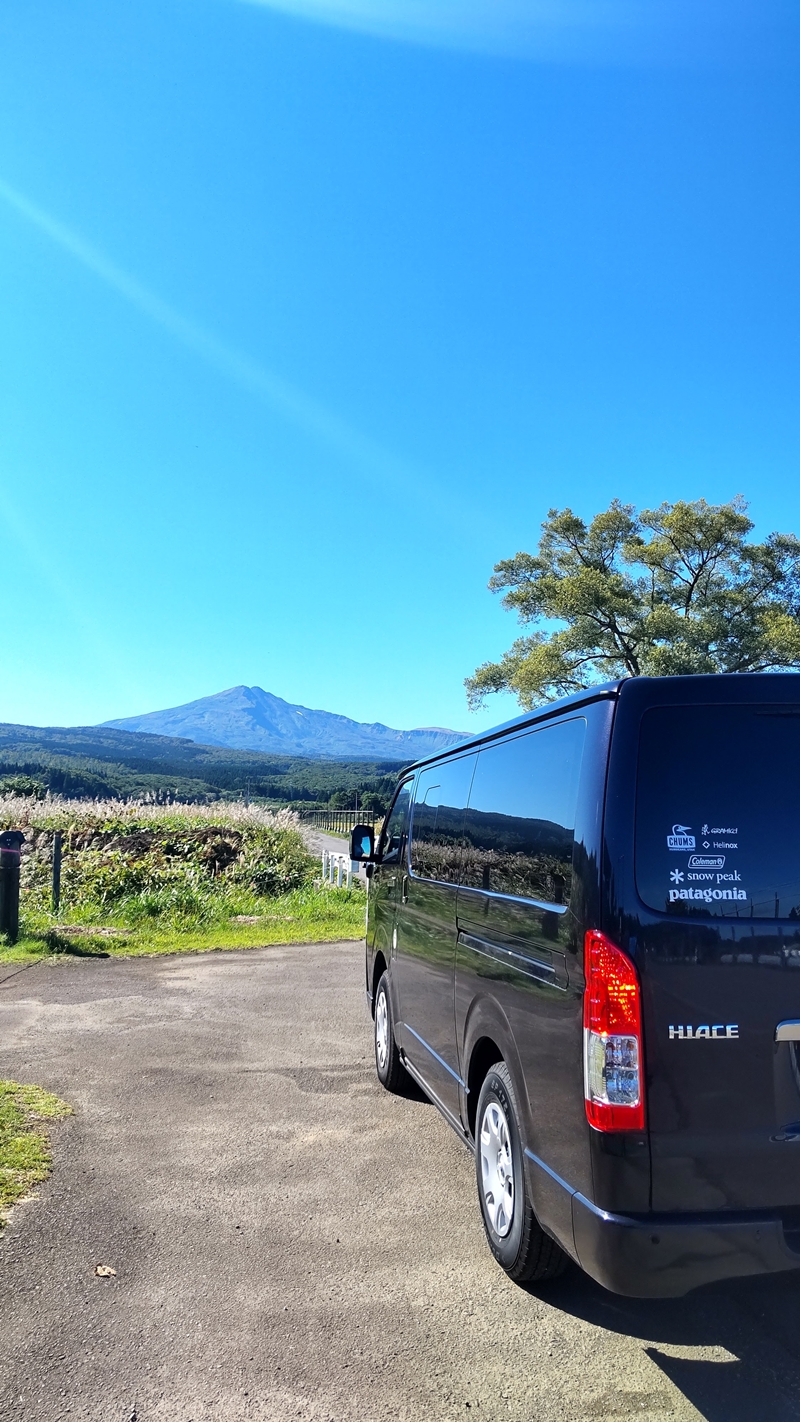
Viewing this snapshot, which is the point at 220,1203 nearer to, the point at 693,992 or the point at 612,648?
the point at 693,992

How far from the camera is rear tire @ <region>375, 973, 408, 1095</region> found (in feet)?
19.8

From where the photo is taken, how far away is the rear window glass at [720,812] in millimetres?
2766

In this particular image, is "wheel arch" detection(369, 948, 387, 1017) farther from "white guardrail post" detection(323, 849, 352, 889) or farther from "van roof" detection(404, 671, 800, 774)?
"white guardrail post" detection(323, 849, 352, 889)

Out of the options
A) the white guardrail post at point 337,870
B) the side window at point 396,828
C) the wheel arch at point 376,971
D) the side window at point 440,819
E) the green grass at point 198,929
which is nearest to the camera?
the side window at point 440,819

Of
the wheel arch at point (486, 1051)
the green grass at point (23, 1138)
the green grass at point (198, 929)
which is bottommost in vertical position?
the green grass at point (198, 929)

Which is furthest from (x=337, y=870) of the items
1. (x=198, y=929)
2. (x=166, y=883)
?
(x=198, y=929)

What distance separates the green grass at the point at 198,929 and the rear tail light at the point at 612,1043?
9647 millimetres

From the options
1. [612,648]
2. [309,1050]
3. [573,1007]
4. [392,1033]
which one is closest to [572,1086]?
[573,1007]

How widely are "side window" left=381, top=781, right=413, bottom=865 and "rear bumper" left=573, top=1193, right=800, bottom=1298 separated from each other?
12.4 ft

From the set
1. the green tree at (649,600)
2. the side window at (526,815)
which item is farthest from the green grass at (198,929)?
the green tree at (649,600)

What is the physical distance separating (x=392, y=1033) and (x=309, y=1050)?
1.48 m

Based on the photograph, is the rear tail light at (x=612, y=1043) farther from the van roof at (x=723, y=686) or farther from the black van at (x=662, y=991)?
the van roof at (x=723, y=686)

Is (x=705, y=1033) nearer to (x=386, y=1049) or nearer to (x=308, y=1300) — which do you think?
(x=308, y=1300)

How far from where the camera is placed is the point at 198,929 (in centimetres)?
1384
